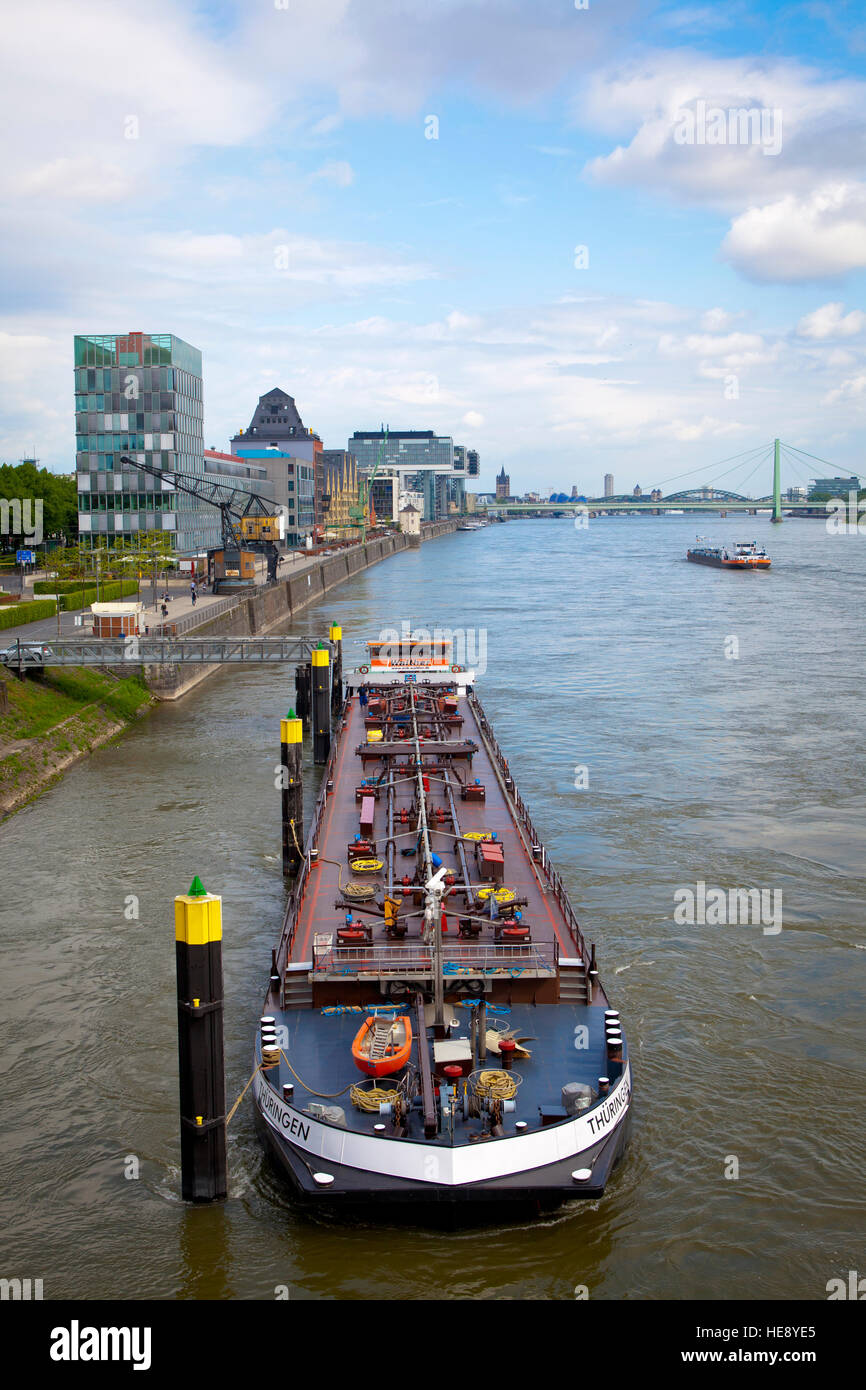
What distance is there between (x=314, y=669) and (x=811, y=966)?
22276mm

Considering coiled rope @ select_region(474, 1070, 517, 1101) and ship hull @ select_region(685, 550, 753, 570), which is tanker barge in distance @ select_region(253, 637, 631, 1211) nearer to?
coiled rope @ select_region(474, 1070, 517, 1101)

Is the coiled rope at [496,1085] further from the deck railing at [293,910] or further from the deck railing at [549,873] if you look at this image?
the deck railing at [293,910]

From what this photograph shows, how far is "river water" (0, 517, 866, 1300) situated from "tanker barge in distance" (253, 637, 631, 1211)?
1.02 meters

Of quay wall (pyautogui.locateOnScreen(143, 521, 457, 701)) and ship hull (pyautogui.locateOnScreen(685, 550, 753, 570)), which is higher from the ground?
ship hull (pyautogui.locateOnScreen(685, 550, 753, 570))

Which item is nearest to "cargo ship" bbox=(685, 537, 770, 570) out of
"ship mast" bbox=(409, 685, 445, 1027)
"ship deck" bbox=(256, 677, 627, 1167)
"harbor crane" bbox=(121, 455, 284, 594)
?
"harbor crane" bbox=(121, 455, 284, 594)

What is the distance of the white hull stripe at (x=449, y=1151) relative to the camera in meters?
14.7

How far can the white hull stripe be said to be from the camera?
14680 mm

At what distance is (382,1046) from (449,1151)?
245 centimetres

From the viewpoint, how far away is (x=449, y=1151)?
14570 millimetres

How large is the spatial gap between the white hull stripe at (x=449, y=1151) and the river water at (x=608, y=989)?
125 centimetres

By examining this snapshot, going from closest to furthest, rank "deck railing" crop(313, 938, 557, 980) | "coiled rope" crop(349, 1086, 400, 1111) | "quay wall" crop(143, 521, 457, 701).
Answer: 1. "coiled rope" crop(349, 1086, 400, 1111)
2. "deck railing" crop(313, 938, 557, 980)
3. "quay wall" crop(143, 521, 457, 701)

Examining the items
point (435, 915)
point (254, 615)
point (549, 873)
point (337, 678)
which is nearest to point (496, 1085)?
point (435, 915)

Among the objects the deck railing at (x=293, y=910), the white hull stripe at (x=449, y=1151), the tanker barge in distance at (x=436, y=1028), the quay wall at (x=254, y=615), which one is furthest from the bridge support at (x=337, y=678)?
the white hull stripe at (x=449, y=1151)

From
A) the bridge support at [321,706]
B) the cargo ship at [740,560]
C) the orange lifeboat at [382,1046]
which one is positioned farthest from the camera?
the cargo ship at [740,560]
